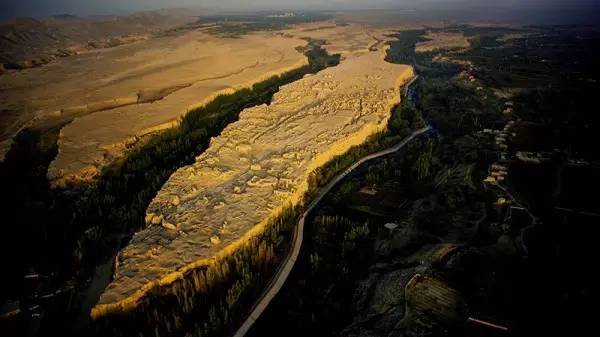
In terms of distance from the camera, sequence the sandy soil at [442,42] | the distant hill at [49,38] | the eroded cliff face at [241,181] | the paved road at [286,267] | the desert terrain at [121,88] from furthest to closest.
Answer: the sandy soil at [442,42], the distant hill at [49,38], the desert terrain at [121,88], the eroded cliff face at [241,181], the paved road at [286,267]

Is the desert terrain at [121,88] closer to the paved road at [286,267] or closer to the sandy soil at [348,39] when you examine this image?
the sandy soil at [348,39]

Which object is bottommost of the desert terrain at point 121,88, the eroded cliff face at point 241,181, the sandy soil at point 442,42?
the eroded cliff face at point 241,181

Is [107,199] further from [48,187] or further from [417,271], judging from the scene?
[417,271]

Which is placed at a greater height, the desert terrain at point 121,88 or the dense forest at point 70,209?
the desert terrain at point 121,88

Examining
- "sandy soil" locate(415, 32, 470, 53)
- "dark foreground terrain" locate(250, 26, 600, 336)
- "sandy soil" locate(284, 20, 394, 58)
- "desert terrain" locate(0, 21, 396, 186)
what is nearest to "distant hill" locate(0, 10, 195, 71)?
"desert terrain" locate(0, 21, 396, 186)

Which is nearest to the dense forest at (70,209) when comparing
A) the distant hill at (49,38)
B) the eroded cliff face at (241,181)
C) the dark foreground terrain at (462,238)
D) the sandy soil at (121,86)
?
the sandy soil at (121,86)

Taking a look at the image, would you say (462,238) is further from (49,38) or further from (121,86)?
(49,38)

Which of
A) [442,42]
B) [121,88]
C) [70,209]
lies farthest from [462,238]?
[442,42]

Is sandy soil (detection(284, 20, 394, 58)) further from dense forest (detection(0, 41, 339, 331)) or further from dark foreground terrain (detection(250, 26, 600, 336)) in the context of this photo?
dense forest (detection(0, 41, 339, 331))
